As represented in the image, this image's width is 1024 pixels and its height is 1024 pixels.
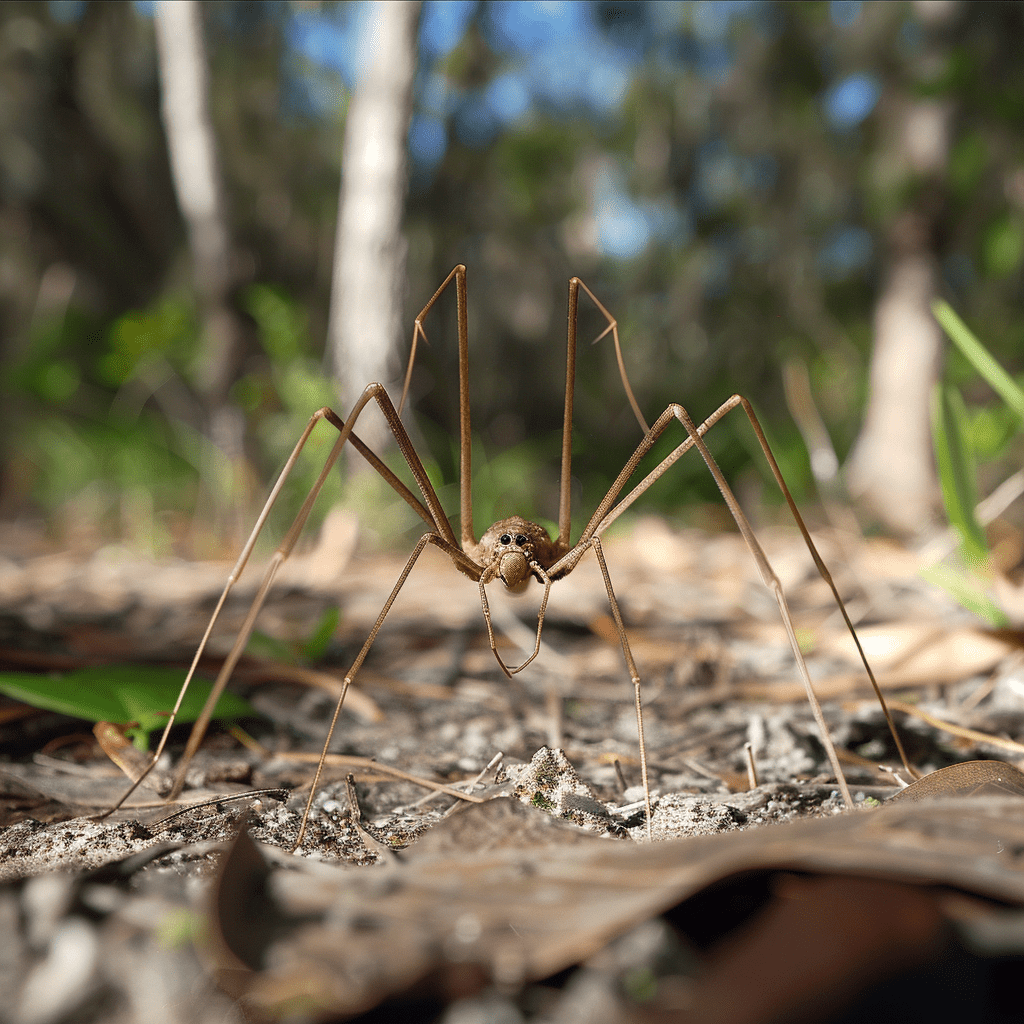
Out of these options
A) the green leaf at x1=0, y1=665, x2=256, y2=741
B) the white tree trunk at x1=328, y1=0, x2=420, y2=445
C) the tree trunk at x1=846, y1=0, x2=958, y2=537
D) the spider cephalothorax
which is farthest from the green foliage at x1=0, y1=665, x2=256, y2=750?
the tree trunk at x1=846, y1=0, x2=958, y2=537

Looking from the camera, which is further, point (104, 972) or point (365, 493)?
point (365, 493)

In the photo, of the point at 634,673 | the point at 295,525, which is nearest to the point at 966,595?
the point at 634,673

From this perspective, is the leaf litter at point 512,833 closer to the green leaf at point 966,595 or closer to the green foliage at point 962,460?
the green leaf at point 966,595

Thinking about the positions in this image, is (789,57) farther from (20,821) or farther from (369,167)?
(20,821)

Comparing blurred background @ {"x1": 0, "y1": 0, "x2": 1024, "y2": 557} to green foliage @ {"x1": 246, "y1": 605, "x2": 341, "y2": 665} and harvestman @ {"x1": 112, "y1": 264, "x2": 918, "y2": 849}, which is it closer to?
harvestman @ {"x1": 112, "y1": 264, "x2": 918, "y2": 849}

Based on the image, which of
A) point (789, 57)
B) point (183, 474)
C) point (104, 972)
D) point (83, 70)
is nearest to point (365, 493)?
point (183, 474)

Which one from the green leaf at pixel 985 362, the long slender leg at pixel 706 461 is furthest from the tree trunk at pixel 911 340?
the long slender leg at pixel 706 461
